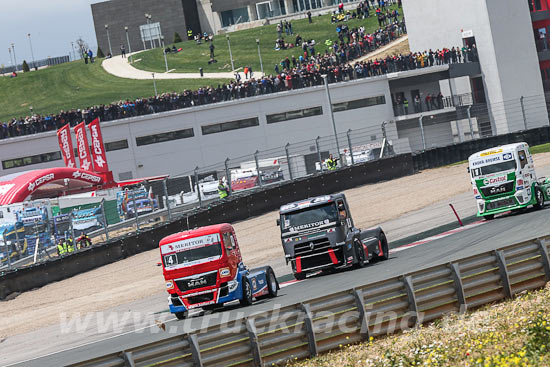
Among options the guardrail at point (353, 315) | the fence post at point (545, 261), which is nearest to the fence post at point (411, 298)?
the guardrail at point (353, 315)

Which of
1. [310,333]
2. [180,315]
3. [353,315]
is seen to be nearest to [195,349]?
[310,333]

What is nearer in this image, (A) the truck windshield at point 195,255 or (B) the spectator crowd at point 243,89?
(A) the truck windshield at point 195,255

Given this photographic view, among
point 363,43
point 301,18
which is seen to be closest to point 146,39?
point 301,18

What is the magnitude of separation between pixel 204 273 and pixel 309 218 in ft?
13.8

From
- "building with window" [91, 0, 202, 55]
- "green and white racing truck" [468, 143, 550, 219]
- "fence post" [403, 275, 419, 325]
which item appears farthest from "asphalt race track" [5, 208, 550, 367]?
"building with window" [91, 0, 202, 55]

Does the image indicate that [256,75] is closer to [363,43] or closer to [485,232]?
[363,43]

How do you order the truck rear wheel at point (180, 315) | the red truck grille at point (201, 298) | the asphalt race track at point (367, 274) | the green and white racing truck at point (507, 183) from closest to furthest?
the asphalt race track at point (367, 274) → the red truck grille at point (201, 298) → the truck rear wheel at point (180, 315) → the green and white racing truck at point (507, 183)

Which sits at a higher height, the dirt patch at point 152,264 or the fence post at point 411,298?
the fence post at point 411,298

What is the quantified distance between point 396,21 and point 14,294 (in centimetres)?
6316

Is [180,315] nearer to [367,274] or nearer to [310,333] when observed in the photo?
[367,274]

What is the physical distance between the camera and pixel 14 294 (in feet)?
88.0

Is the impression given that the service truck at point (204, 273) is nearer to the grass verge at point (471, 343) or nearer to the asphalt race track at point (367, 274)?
the asphalt race track at point (367, 274)

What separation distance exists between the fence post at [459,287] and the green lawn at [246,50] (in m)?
72.7

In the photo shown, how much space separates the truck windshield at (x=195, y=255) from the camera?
19.3 metres
